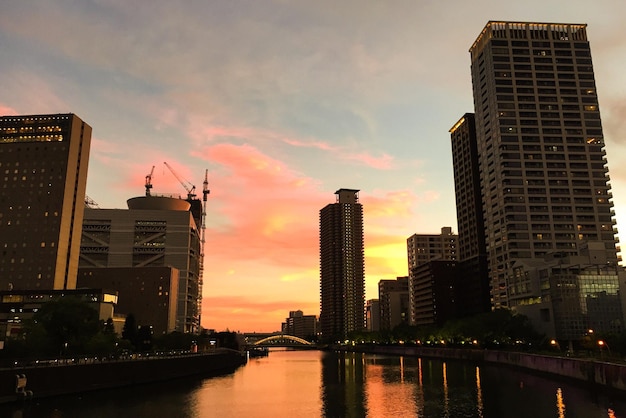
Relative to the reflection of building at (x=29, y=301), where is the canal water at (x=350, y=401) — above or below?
below

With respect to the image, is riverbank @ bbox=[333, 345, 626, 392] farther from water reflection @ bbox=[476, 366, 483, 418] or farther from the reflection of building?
the reflection of building

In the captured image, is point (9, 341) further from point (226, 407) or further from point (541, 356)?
point (541, 356)

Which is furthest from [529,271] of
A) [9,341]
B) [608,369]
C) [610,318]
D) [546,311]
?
[9,341]

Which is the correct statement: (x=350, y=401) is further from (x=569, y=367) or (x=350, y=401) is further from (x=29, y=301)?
(x=29, y=301)

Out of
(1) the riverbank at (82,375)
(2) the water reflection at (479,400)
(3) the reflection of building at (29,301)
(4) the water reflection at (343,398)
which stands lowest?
(4) the water reflection at (343,398)

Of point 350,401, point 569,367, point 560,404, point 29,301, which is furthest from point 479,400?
point 29,301

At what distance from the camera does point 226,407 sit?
69875mm

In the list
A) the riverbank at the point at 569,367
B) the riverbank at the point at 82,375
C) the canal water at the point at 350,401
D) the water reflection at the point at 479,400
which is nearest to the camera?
the canal water at the point at 350,401

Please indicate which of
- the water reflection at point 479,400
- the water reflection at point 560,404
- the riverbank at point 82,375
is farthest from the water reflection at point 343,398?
the riverbank at point 82,375

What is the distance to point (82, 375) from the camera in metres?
78.1

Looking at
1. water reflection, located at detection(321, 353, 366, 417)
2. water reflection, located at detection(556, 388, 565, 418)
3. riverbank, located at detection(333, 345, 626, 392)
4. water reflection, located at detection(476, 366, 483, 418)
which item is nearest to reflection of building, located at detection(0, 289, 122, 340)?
water reflection, located at detection(321, 353, 366, 417)

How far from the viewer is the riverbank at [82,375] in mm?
65062

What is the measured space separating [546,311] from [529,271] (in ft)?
68.3

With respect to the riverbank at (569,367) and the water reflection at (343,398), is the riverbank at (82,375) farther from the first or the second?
the riverbank at (569,367)
